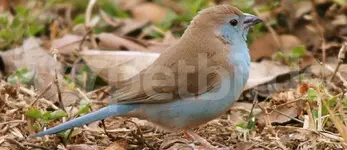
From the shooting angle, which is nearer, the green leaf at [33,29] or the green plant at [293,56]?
the green plant at [293,56]

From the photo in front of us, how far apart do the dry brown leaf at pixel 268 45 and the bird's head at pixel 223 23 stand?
1.25 metres

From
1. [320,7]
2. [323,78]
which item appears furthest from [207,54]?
[320,7]

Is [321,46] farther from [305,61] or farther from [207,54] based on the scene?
[207,54]

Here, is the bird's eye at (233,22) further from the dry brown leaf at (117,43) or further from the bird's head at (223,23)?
the dry brown leaf at (117,43)

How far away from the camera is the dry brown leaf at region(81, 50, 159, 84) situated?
5297 millimetres

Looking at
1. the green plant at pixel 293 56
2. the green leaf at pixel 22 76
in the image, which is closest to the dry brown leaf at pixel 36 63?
the green leaf at pixel 22 76

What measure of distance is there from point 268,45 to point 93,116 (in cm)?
236

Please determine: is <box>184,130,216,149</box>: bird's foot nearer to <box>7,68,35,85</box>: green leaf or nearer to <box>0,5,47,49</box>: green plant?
<box>7,68,35,85</box>: green leaf

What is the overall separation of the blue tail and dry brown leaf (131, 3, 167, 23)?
2873 mm

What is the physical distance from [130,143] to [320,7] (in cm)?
279

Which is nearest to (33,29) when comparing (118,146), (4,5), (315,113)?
(4,5)

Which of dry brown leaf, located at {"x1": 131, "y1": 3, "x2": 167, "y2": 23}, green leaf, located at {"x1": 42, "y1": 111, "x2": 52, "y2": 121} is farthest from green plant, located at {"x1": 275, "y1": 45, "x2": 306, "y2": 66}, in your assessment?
green leaf, located at {"x1": 42, "y1": 111, "x2": 52, "y2": 121}

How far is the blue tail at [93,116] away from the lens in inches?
154

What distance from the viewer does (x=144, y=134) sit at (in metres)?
4.52
